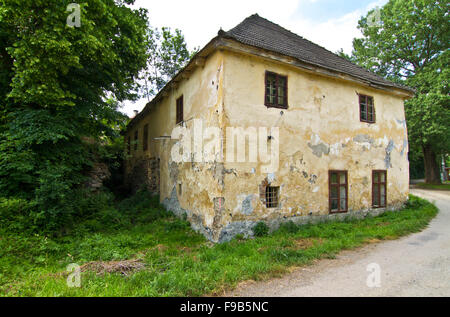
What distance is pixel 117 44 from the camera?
933 centimetres

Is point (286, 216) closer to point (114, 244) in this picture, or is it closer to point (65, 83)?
point (114, 244)

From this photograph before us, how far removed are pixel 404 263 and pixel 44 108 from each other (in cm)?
1070

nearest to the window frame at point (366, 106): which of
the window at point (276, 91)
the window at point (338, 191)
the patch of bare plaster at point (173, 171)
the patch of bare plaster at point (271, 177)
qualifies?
the window at point (338, 191)

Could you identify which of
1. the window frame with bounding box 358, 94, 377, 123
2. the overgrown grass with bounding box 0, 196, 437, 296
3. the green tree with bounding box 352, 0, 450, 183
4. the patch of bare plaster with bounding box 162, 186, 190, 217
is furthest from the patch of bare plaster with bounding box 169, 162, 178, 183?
the green tree with bounding box 352, 0, 450, 183

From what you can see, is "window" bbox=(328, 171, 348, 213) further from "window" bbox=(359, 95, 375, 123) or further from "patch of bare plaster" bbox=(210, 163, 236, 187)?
"patch of bare plaster" bbox=(210, 163, 236, 187)

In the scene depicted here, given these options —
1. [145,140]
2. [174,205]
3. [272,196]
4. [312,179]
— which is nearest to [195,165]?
[174,205]

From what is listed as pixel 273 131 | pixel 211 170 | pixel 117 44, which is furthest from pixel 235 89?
pixel 117 44

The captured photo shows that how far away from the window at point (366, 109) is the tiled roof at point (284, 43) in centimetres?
74

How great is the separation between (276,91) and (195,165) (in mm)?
3697

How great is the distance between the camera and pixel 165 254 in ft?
19.5

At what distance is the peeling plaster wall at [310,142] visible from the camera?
7.23m

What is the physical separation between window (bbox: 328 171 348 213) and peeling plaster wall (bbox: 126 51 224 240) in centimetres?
474

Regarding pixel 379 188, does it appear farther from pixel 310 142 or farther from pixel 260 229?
pixel 260 229

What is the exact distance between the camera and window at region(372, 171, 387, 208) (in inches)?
409
